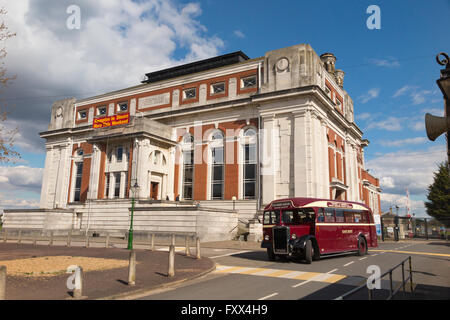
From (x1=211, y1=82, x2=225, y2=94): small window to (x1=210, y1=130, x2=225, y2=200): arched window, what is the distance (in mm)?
5210

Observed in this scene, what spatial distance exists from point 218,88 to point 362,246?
2735 cm

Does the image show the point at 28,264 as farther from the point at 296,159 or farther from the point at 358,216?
the point at 296,159

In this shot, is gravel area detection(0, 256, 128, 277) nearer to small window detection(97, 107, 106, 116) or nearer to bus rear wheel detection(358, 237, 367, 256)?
bus rear wheel detection(358, 237, 367, 256)

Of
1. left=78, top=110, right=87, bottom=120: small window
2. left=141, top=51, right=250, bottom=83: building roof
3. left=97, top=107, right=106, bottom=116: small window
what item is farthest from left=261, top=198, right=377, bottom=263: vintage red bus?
left=78, top=110, right=87, bottom=120: small window

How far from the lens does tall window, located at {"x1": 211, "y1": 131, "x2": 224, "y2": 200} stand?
38.3 m

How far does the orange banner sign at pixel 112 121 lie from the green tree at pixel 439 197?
52.9 meters

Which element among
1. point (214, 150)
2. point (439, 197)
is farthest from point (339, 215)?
point (439, 197)

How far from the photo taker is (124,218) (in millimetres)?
35219

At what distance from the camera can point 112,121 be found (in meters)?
41.1

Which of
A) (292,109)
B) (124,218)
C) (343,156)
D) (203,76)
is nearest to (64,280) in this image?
(124,218)

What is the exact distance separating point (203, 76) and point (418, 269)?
33.5 meters

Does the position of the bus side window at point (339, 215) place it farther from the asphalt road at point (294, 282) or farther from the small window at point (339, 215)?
the asphalt road at point (294, 282)

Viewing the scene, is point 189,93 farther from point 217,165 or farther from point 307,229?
point 307,229
